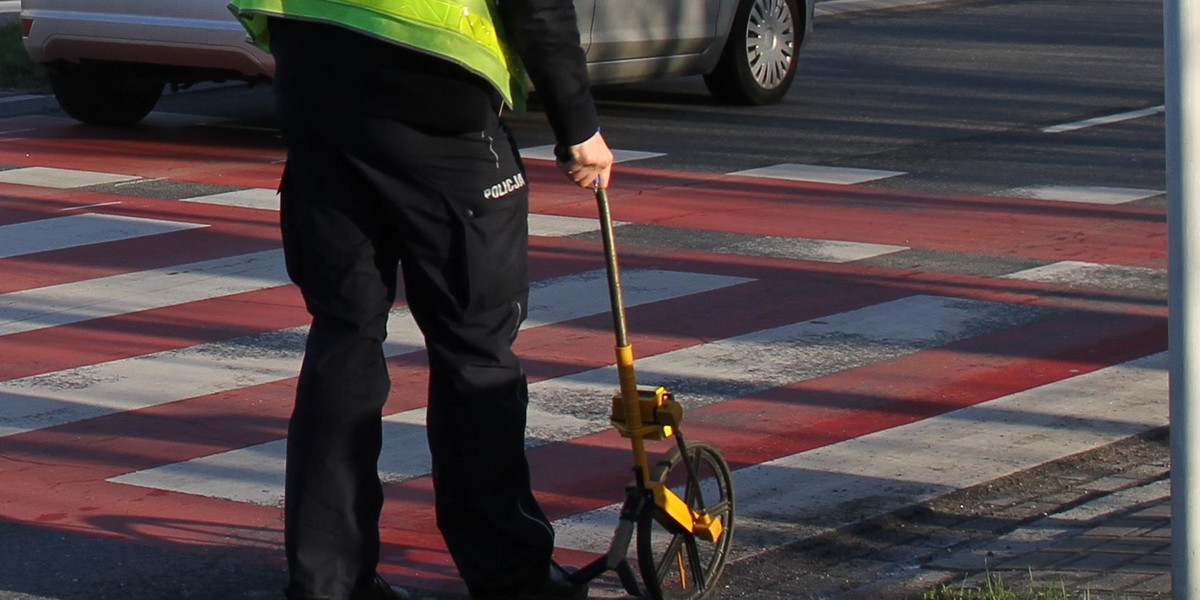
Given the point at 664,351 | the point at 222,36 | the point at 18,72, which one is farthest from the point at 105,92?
the point at 664,351

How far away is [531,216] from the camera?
30.0 ft

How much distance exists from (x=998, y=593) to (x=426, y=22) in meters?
1.61

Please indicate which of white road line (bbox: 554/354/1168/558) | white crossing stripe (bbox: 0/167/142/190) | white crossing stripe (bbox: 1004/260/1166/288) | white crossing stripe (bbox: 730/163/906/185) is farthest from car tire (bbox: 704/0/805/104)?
white road line (bbox: 554/354/1168/558)

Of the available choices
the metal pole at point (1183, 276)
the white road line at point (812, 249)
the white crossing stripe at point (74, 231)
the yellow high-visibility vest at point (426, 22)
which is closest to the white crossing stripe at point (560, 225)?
the white road line at point (812, 249)

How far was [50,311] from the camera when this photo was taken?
724 centimetres

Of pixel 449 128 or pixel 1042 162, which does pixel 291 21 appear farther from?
pixel 1042 162

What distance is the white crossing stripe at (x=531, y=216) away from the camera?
344 inches

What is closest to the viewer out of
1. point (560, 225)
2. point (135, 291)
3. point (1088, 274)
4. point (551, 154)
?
point (135, 291)

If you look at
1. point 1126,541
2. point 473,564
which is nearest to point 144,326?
point 473,564

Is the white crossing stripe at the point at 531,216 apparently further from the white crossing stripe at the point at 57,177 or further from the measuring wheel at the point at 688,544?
the measuring wheel at the point at 688,544

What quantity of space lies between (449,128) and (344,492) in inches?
29.0

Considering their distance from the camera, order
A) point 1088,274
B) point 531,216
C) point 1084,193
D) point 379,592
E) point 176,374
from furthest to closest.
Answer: point 1084,193 < point 531,216 < point 1088,274 < point 176,374 < point 379,592

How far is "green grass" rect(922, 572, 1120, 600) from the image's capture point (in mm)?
4145

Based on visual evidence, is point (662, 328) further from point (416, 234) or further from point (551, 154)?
point (551, 154)
